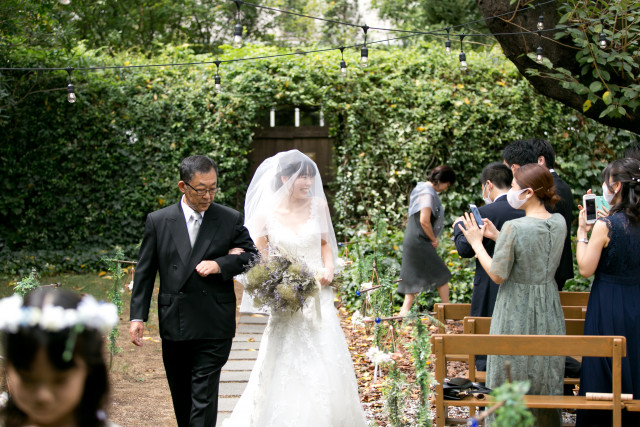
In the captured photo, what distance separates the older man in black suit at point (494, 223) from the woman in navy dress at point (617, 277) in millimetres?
907

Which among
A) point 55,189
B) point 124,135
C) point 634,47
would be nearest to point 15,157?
point 55,189

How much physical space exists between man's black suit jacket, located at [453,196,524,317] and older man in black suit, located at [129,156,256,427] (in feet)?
5.62

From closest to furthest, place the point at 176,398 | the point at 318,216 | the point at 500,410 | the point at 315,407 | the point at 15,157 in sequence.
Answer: the point at 500,410
the point at 176,398
the point at 315,407
the point at 318,216
the point at 15,157

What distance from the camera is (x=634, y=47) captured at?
616 cm

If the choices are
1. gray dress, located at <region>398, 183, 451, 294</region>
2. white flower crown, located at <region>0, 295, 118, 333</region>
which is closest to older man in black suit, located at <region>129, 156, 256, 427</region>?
white flower crown, located at <region>0, 295, 118, 333</region>

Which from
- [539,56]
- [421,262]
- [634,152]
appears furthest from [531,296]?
[421,262]

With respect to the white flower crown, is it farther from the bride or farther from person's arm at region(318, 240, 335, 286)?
person's arm at region(318, 240, 335, 286)

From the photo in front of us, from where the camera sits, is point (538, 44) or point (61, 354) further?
point (538, 44)

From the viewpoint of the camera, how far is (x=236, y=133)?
11.7 meters

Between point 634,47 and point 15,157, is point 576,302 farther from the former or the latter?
point 15,157

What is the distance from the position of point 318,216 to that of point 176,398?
164cm

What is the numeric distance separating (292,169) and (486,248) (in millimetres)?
1564

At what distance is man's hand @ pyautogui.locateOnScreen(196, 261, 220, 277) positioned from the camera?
423 cm

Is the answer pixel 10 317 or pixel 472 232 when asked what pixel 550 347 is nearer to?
pixel 472 232
